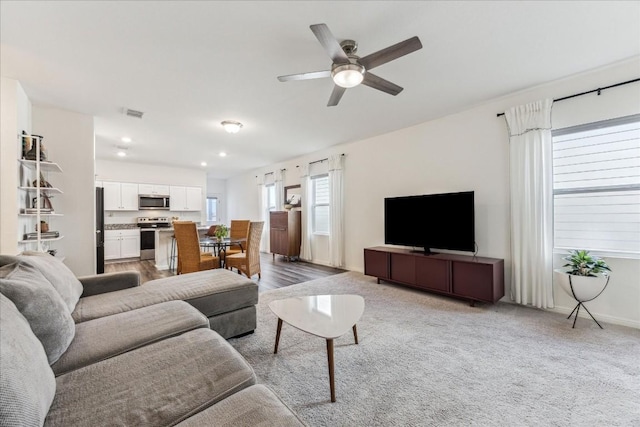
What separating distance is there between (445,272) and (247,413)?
3182 mm

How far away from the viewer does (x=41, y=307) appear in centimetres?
126

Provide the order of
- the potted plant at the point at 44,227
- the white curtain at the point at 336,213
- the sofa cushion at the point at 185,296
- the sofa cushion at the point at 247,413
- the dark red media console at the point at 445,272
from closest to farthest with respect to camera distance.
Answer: the sofa cushion at the point at 247,413 → the sofa cushion at the point at 185,296 → the dark red media console at the point at 445,272 → the potted plant at the point at 44,227 → the white curtain at the point at 336,213

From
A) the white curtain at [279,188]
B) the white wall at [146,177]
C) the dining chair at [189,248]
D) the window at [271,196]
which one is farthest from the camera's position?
the window at [271,196]

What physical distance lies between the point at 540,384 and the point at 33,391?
8.77 feet

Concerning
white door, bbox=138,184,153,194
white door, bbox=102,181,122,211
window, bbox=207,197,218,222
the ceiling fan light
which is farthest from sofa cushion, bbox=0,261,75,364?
window, bbox=207,197,218,222

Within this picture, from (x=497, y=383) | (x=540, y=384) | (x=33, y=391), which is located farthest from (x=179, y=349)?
(x=540, y=384)

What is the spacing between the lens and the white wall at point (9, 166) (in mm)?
2746

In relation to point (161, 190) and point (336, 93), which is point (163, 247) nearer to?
point (161, 190)

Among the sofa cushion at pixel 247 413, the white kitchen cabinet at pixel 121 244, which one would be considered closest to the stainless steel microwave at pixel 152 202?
the white kitchen cabinet at pixel 121 244

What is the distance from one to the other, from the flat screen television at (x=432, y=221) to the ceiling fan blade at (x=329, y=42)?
2404 mm

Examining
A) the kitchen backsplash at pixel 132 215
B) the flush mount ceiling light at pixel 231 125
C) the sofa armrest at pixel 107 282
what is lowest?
the sofa armrest at pixel 107 282

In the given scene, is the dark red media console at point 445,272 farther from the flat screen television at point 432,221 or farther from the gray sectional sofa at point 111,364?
the gray sectional sofa at point 111,364

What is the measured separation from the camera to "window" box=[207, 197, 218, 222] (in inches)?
397

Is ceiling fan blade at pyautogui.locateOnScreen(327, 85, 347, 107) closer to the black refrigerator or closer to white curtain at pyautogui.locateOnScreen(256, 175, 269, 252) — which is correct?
the black refrigerator
